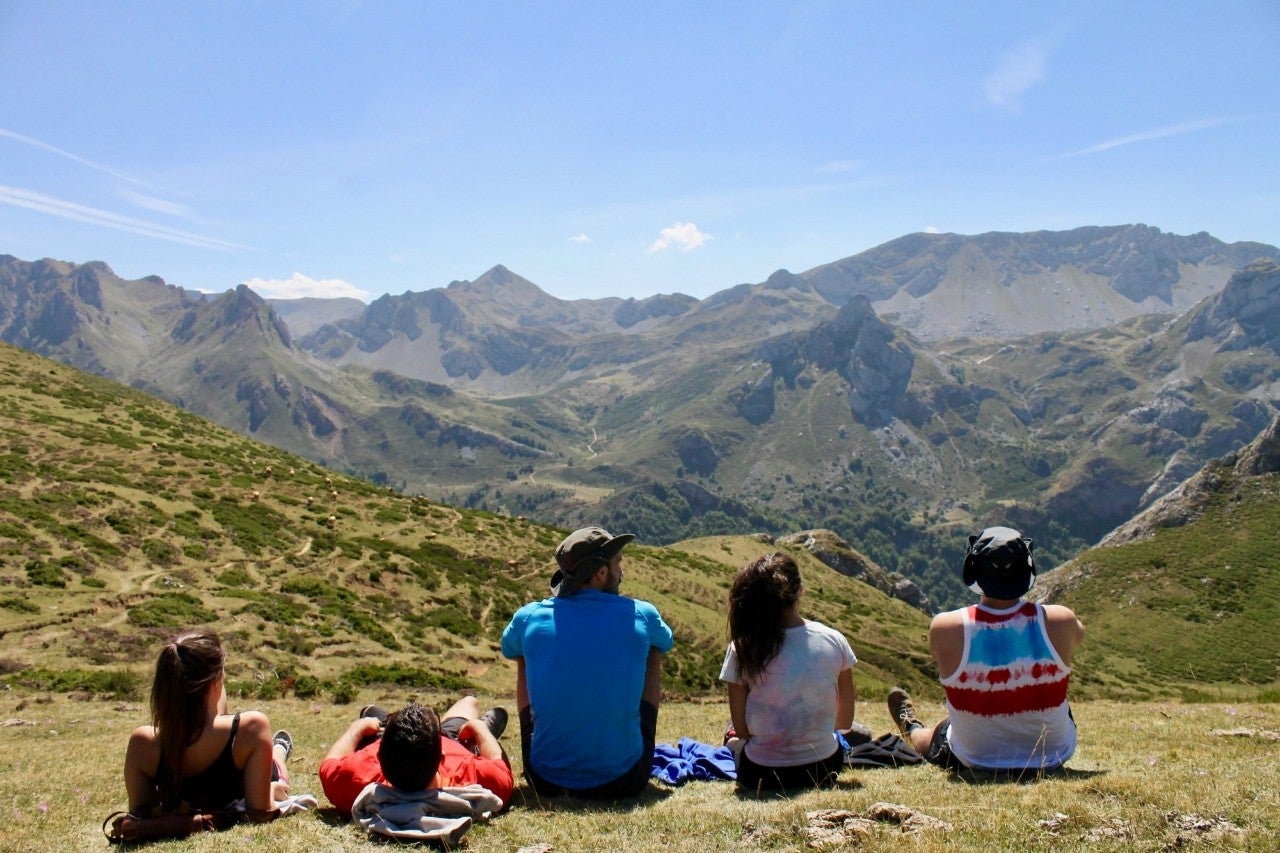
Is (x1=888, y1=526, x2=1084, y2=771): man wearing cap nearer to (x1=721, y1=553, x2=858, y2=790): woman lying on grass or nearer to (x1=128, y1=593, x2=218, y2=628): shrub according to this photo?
(x1=721, y1=553, x2=858, y2=790): woman lying on grass

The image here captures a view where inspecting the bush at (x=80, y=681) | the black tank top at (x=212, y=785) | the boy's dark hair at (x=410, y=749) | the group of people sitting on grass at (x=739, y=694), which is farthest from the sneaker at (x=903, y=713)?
the bush at (x=80, y=681)

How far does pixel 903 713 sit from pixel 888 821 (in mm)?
5618

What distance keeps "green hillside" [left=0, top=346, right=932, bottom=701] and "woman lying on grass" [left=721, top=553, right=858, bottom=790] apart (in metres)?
17.2

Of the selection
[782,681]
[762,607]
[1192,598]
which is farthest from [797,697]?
[1192,598]

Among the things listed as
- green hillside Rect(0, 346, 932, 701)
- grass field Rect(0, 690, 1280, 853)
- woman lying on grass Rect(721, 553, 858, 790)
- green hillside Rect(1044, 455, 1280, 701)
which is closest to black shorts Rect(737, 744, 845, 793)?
woman lying on grass Rect(721, 553, 858, 790)

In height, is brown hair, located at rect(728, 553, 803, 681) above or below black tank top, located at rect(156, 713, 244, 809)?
above

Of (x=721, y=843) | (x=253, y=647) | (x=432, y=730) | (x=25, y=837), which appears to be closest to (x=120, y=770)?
(x=25, y=837)

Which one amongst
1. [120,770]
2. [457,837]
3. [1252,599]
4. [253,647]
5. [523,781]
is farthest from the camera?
[1252,599]

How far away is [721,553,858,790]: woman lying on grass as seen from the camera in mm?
9141

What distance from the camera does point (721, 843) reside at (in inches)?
270

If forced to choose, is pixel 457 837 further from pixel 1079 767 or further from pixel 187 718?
pixel 1079 767

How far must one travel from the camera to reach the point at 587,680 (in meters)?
9.13

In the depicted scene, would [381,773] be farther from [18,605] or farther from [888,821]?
[18,605]

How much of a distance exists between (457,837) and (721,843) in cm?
268
